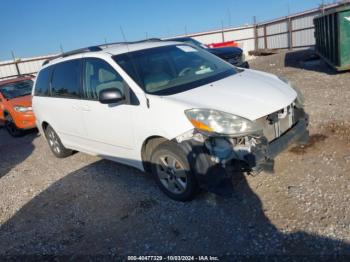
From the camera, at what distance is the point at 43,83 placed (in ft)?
19.9

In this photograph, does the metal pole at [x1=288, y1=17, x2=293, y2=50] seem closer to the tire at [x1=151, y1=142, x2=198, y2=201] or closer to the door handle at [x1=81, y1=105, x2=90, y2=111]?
the door handle at [x1=81, y1=105, x2=90, y2=111]

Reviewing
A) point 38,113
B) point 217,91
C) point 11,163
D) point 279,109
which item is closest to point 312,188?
point 279,109

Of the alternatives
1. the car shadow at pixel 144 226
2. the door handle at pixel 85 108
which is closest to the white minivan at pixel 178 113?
the door handle at pixel 85 108

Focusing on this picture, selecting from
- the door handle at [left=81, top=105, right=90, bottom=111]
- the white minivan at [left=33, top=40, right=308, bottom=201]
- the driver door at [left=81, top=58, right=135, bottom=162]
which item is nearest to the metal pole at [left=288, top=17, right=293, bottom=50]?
the white minivan at [left=33, top=40, right=308, bottom=201]

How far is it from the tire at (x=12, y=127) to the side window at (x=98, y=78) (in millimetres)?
5578

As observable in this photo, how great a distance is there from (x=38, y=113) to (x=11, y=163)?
1.49 meters

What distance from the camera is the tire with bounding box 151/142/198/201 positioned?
362 centimetres

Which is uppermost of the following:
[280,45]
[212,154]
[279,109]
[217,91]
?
[217,91]

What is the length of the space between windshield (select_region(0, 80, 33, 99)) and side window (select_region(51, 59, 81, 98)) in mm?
5044

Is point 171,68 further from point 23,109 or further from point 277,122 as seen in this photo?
point 23,109

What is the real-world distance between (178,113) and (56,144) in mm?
3650

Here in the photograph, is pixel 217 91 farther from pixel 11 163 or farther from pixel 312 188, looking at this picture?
pixel 11 163

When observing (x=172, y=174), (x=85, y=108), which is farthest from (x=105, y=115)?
(x=172, y=174)

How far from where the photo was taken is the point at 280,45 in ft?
76.3
